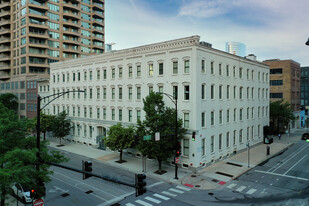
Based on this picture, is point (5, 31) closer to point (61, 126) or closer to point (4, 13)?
point (4, 13)

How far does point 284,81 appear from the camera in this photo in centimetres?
6656

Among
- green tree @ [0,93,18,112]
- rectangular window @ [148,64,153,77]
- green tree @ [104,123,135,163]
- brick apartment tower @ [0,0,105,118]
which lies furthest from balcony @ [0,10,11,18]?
green tree @ [104,123,135,163]

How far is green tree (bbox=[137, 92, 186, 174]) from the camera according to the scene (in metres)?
27.0

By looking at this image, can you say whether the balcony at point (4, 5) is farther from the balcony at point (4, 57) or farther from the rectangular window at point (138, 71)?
the rectangular window at point (138, 71)

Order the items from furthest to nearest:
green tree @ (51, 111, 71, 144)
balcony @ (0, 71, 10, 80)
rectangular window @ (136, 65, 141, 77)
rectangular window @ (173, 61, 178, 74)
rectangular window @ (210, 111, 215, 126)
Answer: balcony @ (0, 71, 10, 80), green tree @ (51, 111, 71, 144), rectangular window @ (136, 65, 141, 77), rectangular window @ (210, 111, 215, 126), rectangular window @ (173, 61, 178, 74)

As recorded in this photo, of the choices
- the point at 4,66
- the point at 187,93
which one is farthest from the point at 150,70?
the point at 4,66

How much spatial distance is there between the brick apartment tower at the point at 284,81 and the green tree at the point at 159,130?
5010cm

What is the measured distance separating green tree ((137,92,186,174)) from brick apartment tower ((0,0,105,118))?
4288cm

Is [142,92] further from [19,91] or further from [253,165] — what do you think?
[19,91]

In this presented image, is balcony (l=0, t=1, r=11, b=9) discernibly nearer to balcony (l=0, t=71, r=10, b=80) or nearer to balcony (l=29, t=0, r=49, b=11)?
balcony (l=29, t=0, r=49, b=11)

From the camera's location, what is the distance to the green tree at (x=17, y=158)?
1324cm

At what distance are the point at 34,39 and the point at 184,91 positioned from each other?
5632 cm

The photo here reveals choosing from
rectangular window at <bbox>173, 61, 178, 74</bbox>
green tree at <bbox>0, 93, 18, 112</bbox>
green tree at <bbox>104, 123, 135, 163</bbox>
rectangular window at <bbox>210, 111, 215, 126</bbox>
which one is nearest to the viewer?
rectangular window at <bbox>173, 61, 178, 74</bbox>

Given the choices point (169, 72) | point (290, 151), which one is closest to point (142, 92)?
point (169, 72)
